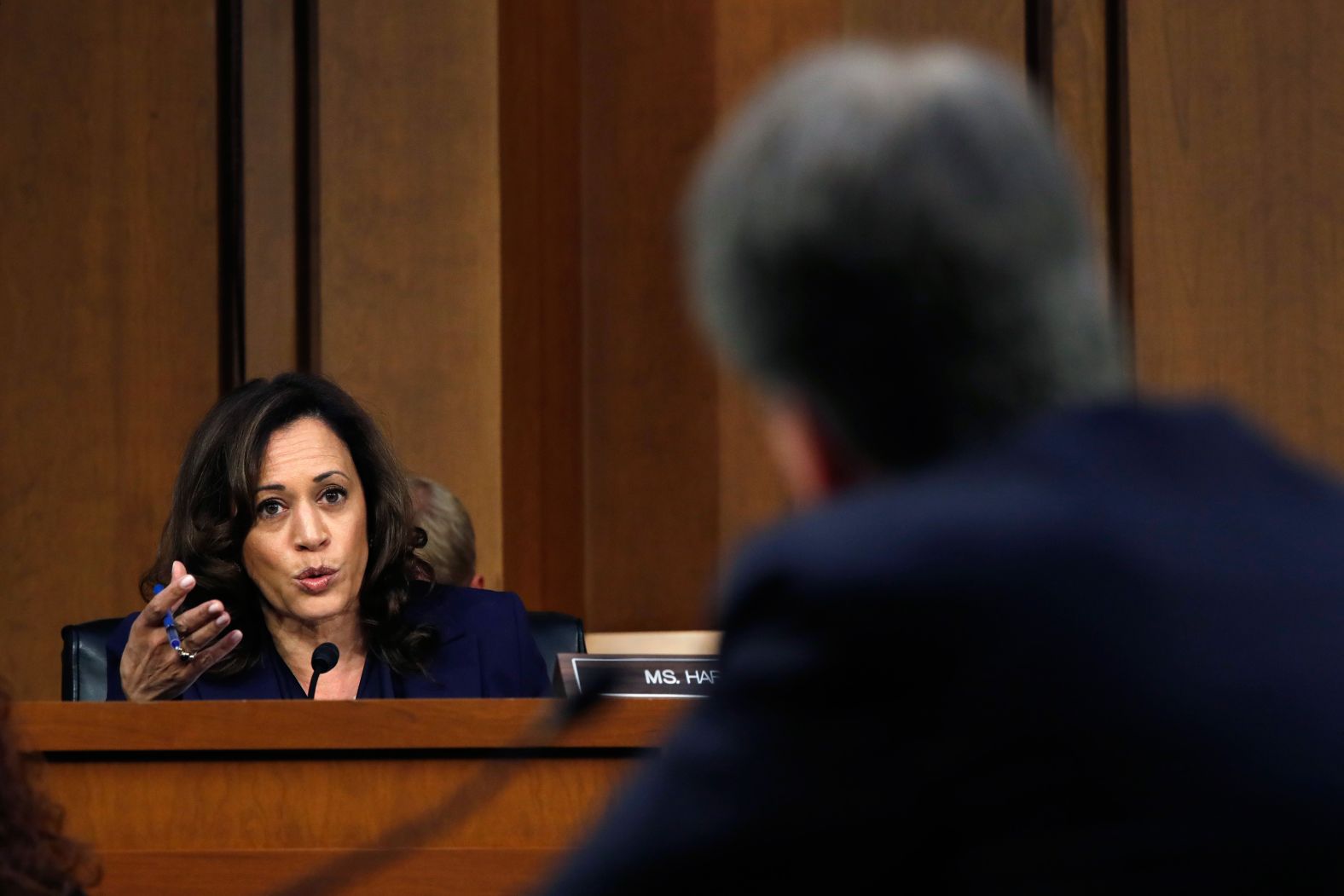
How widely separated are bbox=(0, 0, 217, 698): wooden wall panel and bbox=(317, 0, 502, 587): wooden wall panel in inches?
16.0

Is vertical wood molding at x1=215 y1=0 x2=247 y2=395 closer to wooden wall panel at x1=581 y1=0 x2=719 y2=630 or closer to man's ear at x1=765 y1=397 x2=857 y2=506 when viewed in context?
wooden wall panel at x1=581 y1=0 x2=719 y2=630

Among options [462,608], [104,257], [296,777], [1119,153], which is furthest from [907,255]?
[104,257]

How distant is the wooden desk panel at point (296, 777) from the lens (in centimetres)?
231

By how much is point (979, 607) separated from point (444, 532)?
3.23 m

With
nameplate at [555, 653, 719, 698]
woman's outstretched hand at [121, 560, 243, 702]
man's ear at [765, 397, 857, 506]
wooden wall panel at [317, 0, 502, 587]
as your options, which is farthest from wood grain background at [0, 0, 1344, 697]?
man's ear at [765, 397, 857, 506]

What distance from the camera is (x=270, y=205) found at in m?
4.66

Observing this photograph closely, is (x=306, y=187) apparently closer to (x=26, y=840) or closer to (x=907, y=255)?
(x=26, y=840)

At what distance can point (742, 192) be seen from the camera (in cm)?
75

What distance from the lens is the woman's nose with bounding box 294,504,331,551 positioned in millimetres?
3148

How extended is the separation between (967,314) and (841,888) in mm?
236

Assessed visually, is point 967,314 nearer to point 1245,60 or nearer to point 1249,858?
point 1249,858

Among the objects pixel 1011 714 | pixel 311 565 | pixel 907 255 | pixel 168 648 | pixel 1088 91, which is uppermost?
pixel 1088 91

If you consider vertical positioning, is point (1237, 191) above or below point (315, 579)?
above

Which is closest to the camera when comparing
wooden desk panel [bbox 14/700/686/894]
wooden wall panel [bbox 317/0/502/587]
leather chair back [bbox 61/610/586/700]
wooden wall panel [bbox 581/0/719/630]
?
wooden desk panel [bbox 14/700/686/894]
